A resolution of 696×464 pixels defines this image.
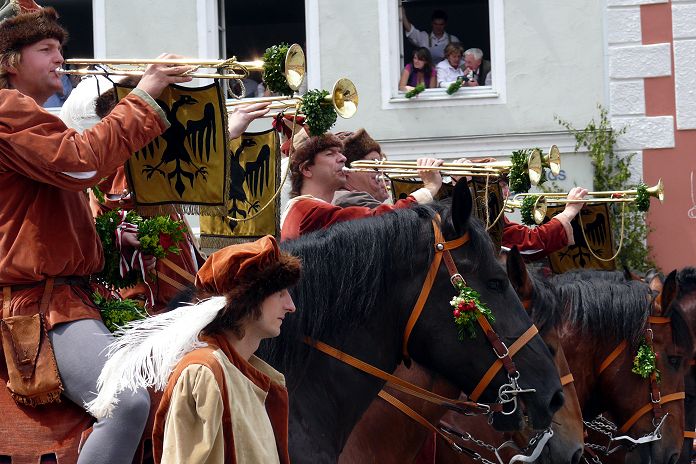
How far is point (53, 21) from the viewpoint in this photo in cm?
569

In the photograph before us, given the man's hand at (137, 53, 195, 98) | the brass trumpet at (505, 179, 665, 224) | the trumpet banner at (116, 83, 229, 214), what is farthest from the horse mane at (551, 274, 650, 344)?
the man's hand at (137, 53, 195, 98)

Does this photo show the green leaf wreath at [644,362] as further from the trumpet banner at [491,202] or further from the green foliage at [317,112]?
the green foliage at [317,112]

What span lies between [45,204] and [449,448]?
3038 millimetres

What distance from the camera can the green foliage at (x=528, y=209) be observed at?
1081cm

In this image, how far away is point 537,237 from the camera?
405 inches

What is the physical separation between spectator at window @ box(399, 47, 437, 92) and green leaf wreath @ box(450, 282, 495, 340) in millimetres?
10816

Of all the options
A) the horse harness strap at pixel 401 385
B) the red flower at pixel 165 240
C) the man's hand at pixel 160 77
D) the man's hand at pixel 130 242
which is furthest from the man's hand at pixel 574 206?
the man's hand at pixel 160 77

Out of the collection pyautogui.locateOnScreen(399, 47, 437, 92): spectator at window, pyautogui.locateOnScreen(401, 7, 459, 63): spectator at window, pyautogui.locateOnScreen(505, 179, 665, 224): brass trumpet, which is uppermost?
pyautogui.locateOnScreen(401, 7, 459, 63): spectator at window

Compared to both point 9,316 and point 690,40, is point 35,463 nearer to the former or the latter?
point 9,316

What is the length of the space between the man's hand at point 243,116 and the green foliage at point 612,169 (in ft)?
31.3

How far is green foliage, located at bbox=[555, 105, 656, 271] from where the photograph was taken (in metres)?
15.6

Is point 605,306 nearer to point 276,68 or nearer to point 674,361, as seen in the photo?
point 674,361

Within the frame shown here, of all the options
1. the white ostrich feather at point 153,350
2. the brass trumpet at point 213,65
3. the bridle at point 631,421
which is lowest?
the bridle at point 631,421

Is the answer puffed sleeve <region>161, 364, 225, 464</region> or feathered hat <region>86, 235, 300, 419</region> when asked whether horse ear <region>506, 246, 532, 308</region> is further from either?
puffed sleeve <region>161, 364, 225, 464</region>
